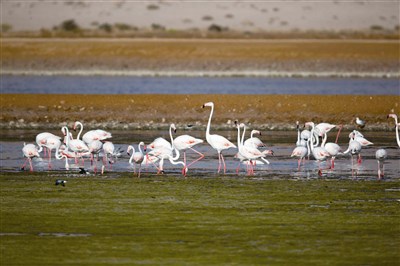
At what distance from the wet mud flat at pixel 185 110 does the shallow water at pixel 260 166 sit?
3057mm

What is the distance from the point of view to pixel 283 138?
2755cm

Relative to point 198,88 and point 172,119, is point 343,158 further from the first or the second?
point 198,88

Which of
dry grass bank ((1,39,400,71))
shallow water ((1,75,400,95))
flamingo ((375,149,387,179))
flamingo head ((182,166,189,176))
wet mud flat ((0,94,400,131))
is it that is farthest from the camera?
dry grass bank ((1,39,400,71))

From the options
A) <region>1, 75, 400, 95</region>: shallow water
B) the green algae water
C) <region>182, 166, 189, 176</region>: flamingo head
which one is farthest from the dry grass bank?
the green algae water

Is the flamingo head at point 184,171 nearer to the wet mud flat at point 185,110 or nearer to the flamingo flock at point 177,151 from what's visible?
the flamingo flock at point 177,151

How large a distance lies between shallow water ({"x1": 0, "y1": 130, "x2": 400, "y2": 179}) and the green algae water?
46.1 inches

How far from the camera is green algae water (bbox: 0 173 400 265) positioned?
12.9 metres

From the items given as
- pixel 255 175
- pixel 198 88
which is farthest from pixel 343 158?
pixel 198 88

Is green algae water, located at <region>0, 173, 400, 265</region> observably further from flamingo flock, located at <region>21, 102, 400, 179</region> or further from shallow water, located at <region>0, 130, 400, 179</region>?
shallow water, located at <region>0, 130, 400, 179</region>

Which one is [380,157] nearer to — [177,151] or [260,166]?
[260,166]

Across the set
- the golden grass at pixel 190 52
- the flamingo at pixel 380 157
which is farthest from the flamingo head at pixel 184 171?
the golden grass at pixel 190 52

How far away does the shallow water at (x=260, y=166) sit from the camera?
20.4m

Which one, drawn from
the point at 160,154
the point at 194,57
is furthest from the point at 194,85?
the point at 160,154

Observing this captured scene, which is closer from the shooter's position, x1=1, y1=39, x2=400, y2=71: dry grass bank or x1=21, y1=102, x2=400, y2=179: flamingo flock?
x1=21, y1=102, x2=400, y2=179: flamingo flock
